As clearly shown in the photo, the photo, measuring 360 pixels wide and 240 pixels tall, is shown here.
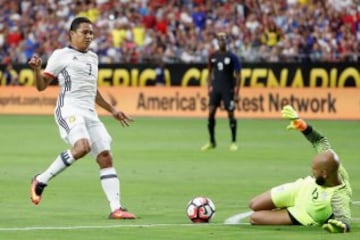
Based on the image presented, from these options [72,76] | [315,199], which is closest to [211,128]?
[72,76]

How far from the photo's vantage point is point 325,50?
38312mm

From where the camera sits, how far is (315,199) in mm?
12680

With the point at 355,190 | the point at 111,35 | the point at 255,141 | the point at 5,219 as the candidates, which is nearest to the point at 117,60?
the point at 111,35

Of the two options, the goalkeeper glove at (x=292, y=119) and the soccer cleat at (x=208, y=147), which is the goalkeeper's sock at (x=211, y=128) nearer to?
the soccer cleat at (x=208, y=147)

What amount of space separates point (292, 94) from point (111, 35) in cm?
880

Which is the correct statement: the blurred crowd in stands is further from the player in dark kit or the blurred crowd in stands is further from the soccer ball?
the soccer ball

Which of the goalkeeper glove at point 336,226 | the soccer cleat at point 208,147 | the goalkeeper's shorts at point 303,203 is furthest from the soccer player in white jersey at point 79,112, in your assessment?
the soccer cleat at point 208,147

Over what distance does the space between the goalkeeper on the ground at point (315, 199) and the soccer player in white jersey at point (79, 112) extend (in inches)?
66.4

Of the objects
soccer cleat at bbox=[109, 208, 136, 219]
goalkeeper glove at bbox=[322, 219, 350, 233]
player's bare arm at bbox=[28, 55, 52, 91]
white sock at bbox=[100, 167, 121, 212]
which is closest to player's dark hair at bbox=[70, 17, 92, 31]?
player's bare arm at bbox=[28, 55, 52, 91]

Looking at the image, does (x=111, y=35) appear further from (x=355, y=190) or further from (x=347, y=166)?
(x=355, y=190)

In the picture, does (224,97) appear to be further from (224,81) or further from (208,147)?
(208,147)

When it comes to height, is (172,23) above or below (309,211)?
above

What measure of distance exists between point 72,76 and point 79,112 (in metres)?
0.45

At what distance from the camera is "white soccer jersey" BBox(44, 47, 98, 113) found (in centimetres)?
1429
